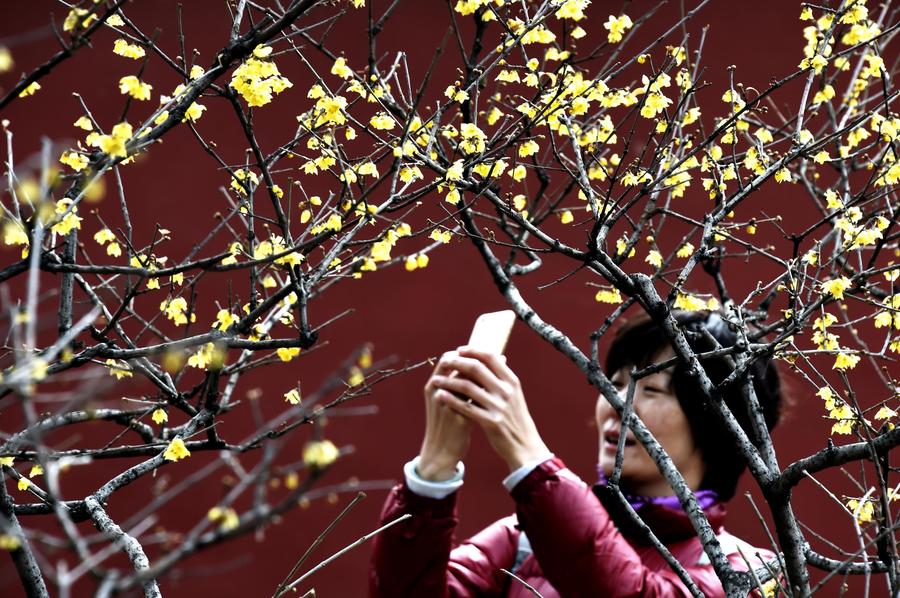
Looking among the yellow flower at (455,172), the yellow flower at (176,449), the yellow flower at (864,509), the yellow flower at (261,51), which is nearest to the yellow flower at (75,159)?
the yellow flower at (261,51)

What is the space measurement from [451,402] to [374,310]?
233 cm

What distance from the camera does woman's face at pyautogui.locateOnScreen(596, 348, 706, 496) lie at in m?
2.42

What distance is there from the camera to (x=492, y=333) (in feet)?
6.05

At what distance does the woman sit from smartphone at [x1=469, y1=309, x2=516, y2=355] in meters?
0.08

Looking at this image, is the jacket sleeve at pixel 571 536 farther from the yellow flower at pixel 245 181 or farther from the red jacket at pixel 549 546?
the yellow flower at pixel 245 181

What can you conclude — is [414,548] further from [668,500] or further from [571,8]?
[571,8]

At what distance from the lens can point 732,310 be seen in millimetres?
2152

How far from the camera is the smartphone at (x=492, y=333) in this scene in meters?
1.82

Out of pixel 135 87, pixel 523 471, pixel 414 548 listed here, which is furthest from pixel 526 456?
pixel 135 87

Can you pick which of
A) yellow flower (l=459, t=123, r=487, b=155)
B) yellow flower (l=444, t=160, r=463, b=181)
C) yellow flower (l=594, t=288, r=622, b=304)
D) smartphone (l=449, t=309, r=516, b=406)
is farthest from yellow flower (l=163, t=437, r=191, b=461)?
yellow flower (l=594, t=288, r=622, b=304)

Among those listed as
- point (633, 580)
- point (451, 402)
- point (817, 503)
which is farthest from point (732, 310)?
point (817, 503)

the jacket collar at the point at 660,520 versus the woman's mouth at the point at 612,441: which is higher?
the woman's mouth at the point at 612,441

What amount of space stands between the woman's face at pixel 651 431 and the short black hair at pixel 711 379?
2 cm

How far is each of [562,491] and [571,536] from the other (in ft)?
0.33
